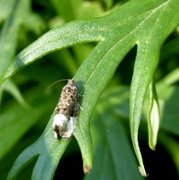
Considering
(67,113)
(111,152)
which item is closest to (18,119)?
(111,152)

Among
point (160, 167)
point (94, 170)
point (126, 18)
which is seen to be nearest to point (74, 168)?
point (160, 167)

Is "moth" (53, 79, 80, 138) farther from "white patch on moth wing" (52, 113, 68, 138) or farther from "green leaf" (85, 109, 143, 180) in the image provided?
"green leaf" (85, 109, 143, 180)

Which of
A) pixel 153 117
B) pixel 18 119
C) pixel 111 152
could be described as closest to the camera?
pixel 153 117

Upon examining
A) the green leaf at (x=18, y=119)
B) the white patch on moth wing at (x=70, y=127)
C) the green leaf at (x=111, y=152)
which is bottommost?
the white patch on moth wing at (x=70, y=127)

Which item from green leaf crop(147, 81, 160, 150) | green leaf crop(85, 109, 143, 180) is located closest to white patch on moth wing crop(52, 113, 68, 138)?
green leaf crop(147, 81, 160, 150)

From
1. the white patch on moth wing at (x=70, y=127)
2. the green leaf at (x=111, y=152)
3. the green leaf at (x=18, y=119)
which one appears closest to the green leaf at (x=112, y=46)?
the white patch on moth wing at (x=70, y=127)

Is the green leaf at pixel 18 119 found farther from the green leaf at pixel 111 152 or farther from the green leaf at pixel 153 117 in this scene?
the green leaf at pixel 153 117

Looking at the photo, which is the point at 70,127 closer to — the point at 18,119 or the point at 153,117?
the point at 153,117
